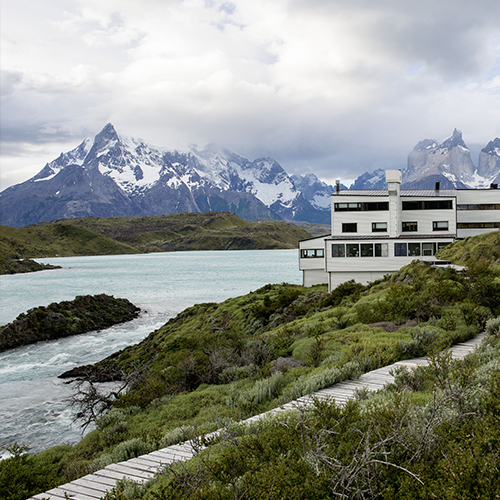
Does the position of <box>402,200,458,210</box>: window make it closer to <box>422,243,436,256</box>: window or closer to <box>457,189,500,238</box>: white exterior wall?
<box>422,243,436,256</box>: window

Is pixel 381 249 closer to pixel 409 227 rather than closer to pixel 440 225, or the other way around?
pixel 409 227

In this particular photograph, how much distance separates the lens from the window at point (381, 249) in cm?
4200

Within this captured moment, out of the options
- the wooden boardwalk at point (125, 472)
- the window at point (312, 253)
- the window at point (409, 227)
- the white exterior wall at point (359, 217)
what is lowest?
the wooden boardwalk at point (125, 472)

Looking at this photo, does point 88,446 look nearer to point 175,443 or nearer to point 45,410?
point 175,443

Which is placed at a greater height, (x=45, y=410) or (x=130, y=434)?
(x=130, y=434)

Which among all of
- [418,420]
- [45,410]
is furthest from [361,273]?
[418,420]

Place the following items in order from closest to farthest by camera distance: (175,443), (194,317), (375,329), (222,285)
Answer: (175,443), (375,329), (194,317), (222,285)

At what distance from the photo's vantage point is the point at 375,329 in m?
14.4

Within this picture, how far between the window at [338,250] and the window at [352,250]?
519 millimetres

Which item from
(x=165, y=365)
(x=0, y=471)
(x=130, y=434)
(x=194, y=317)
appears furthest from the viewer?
(x=194, y=317)

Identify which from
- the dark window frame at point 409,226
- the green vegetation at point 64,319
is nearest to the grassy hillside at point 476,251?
the dark window frame at point 409,226

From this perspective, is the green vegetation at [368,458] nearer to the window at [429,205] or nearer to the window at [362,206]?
the window at [362,206]

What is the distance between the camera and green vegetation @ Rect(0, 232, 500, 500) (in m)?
4.32

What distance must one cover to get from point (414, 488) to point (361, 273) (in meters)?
39.4
